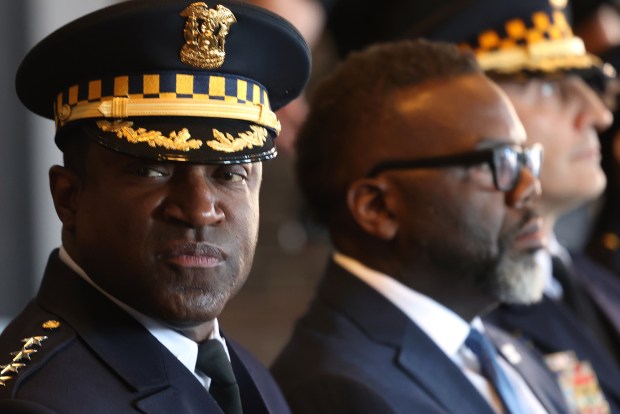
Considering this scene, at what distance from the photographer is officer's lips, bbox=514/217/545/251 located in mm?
2438

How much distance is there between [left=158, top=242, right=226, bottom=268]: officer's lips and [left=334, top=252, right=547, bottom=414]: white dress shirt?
0.82 meters

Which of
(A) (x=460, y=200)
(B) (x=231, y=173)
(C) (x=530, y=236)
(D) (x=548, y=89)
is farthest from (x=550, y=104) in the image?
(B) (x=231, y=173)

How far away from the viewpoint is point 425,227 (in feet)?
7.85

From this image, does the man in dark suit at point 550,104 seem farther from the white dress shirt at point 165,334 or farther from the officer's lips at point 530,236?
the white dress shirt at point 165,334

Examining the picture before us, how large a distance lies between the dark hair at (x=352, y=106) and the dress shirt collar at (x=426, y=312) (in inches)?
7.4

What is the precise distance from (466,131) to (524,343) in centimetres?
89

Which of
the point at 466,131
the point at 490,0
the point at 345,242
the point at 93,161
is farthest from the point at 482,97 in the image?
the point at 93,161

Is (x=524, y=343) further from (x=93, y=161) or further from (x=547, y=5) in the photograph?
(x=93, y=161)

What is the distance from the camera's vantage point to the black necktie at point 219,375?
1.76 meters

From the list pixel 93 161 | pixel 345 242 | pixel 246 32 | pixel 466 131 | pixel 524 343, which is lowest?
pixel 524 343

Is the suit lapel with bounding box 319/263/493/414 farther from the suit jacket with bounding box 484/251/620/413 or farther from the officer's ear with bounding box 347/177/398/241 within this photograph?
the suit jacket with bounding box 484/251/620/413

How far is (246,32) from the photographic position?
1.77 metres

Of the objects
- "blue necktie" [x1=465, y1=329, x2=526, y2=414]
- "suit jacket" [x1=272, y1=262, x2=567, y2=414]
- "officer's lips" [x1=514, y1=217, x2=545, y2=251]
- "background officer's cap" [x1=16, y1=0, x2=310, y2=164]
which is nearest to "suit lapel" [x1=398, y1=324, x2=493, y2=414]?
"suit jacket" [x1=272, y1=262, x2=567, y2=414]

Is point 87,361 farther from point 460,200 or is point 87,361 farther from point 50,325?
point 460,200
